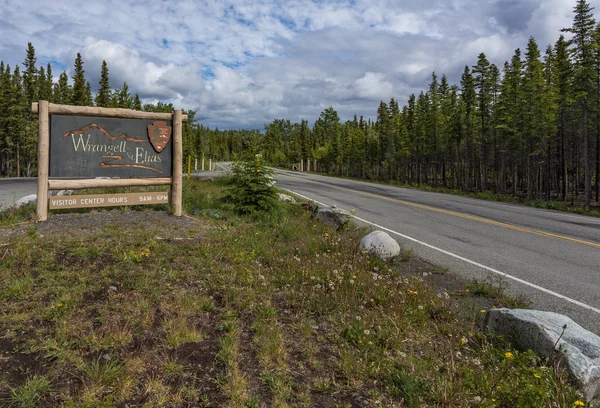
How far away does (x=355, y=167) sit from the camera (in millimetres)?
73188

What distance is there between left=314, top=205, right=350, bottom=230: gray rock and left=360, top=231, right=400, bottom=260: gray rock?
206 centimetres

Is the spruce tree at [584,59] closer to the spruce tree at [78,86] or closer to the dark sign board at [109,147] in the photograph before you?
the dark sign board at [109,147]

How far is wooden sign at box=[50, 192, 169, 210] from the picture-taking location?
7.48 m

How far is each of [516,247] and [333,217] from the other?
14.9 ft

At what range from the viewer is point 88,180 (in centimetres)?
787

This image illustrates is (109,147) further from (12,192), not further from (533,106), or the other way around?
(533,106)

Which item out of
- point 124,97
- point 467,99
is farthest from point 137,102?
point 467,99

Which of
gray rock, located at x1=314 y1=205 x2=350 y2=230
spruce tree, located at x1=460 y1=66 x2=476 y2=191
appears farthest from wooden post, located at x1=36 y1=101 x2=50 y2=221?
spruce tree, located at x1=460 y1=66 x2=476 y2=191

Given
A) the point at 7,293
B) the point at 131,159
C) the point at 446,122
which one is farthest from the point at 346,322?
the point at 446,122

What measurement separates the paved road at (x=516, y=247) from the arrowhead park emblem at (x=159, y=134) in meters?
6.63

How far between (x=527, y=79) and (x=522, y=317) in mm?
38106

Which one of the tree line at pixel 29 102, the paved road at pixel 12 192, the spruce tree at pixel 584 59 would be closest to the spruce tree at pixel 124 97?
the tree line at pixel 29 102

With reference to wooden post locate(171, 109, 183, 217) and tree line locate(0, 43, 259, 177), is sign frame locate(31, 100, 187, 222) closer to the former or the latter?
wooden post locate(171, 109, 183, 217)

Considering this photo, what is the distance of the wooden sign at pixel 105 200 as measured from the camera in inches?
295
